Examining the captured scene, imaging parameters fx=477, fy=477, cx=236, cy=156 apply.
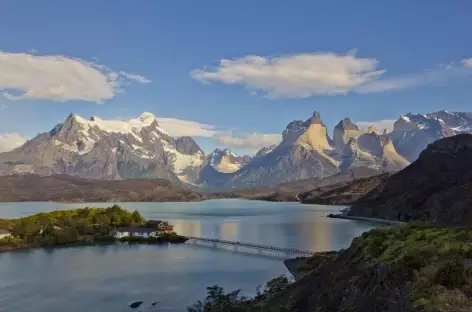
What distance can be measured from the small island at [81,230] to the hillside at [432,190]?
2552 inches

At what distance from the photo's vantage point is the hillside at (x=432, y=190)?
390 ft

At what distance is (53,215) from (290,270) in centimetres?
7657

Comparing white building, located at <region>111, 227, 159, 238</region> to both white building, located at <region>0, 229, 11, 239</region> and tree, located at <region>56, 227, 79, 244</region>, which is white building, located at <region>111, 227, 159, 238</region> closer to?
tree, located at <region>56, 227, 79, 244</region>

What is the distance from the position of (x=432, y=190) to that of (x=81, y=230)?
105856mm

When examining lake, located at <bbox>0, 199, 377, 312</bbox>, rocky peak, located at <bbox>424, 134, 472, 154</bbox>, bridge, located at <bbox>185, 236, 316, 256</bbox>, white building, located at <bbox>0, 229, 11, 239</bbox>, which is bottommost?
lake, located at <bbox>0, 199, 377, 312</bbox>

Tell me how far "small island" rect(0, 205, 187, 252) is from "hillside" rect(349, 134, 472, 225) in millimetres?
64821

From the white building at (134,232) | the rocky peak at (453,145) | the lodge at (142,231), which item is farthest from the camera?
the rocky peak at (453,145)

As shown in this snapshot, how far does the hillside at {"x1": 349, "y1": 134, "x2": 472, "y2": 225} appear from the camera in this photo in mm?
118812

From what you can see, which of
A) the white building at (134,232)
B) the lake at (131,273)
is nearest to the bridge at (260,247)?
the lake at (131,273)

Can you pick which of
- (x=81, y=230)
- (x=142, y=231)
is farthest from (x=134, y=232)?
(x=81, y=230)

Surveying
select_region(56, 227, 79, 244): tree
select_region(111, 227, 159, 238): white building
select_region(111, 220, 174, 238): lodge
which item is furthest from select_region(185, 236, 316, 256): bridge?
select_region(56, 227, 79, 244): tree

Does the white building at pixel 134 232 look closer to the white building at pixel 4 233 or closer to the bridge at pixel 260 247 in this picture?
the bridge at pixel 260 247

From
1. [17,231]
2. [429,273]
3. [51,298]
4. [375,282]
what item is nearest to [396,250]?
[375,282]

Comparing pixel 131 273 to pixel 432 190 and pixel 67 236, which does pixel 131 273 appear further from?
pixel 432 190
